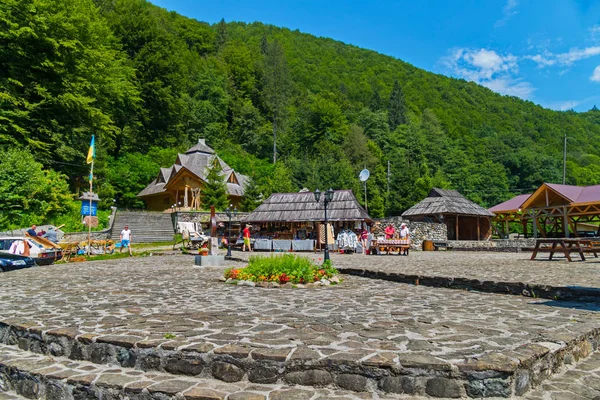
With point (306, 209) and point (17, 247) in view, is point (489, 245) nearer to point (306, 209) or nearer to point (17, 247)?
point (306, 209)

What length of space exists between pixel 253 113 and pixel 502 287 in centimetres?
5623

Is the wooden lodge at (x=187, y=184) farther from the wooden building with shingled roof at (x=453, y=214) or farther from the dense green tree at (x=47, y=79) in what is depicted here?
the wooden building with shingled roof at (x=453, y=214)

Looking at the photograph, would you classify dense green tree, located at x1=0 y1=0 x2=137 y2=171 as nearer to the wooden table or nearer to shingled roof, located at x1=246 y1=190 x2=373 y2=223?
shingled roof, located at x1=246 y1=190 x2=373 y2=223

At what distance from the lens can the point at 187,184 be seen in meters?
41.2

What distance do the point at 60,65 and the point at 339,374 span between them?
3448 centimetres

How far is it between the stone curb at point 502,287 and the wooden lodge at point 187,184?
30980 mm

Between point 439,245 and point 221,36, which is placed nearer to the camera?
point 439,245

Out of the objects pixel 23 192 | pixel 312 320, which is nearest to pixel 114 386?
pixel 312 320

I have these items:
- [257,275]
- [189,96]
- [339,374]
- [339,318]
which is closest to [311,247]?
[257,275]

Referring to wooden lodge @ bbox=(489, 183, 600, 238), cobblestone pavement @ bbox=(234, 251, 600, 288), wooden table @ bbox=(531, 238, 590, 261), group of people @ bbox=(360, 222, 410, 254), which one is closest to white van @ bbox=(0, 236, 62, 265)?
cobblestone pavement @ bbox=(234, 251, 600, 288)

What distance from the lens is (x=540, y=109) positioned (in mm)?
87812

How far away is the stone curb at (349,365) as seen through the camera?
340cm

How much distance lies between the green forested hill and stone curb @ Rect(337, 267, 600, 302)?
23.8 metres

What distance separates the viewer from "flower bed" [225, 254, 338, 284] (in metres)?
9.80
